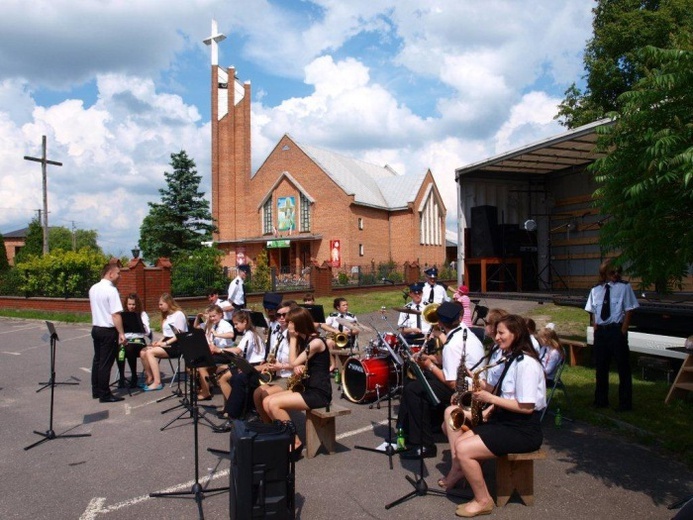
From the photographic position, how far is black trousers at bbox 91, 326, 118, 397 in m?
8.67

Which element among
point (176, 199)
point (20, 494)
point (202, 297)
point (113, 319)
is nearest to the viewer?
point (20, 494)

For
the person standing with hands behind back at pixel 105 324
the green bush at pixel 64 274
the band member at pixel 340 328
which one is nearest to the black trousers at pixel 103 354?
the person standing with hands behind back at pixel 105 324

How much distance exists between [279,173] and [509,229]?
28.6 metres

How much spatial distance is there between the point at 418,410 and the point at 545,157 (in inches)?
527

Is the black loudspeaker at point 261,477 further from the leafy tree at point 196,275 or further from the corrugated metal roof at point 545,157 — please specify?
the leafy tree at point 196,275

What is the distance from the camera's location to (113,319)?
8695 millimetres

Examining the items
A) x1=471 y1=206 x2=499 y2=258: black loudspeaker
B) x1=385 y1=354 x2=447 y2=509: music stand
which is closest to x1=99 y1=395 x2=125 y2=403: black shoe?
x1=385 y1=354 x2=447 y2=509: music stand

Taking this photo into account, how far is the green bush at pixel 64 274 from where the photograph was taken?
2348 cm

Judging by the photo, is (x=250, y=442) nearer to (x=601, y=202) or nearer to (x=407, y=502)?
(x=407, y=502)

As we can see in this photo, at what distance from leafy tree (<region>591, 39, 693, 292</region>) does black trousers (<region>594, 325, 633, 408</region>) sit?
2676mm

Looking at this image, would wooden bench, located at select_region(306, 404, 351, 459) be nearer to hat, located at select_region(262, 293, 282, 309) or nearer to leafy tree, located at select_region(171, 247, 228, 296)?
hat, located at select_region(262, 293, 282, 309)

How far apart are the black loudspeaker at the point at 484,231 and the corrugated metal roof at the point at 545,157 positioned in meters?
1.29

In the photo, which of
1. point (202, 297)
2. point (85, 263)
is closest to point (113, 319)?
point (202, 297)

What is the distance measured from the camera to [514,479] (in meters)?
4.85
